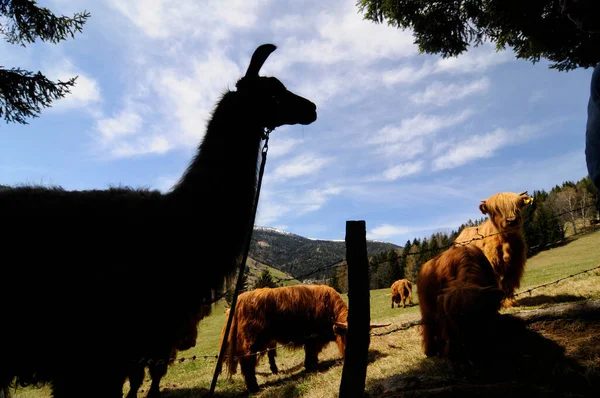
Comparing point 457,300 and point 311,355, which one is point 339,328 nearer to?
point 311,355

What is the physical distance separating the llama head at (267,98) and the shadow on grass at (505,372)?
3211mm

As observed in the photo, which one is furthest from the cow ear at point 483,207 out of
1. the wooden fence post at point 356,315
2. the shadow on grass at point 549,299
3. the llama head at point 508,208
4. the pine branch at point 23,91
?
the pine branch at point 23,91

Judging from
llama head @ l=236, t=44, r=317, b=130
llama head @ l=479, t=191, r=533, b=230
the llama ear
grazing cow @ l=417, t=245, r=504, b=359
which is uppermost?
the llama ear

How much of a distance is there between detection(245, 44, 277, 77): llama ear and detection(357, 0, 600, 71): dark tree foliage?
8.37 meters

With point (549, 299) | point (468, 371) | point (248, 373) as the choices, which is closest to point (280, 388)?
point (248, 373)

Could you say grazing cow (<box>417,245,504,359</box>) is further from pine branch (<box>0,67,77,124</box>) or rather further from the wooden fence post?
pine branch (<box>0,67,77,124</box>)

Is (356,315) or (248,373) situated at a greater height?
(356,315)

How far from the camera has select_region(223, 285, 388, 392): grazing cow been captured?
7.16 m

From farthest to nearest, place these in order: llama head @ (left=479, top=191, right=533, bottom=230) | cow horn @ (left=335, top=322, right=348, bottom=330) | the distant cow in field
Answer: the distant cow in field, cow horn @ (left=335, top=322, right=348, bottom=330), llama head @ (left=479, top=191, right=533, bottom=230)

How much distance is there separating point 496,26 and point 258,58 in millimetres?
10011

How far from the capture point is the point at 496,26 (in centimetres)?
1012

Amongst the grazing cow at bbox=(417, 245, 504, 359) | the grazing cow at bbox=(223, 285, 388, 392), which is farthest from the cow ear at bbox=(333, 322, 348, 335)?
the grazing cow at bbox=(417, 245, 504, 359)

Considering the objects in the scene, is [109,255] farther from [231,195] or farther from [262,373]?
[262,373]

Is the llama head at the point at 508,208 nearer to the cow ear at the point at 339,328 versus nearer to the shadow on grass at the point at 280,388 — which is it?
the shadow on grass at the point at 280,388
